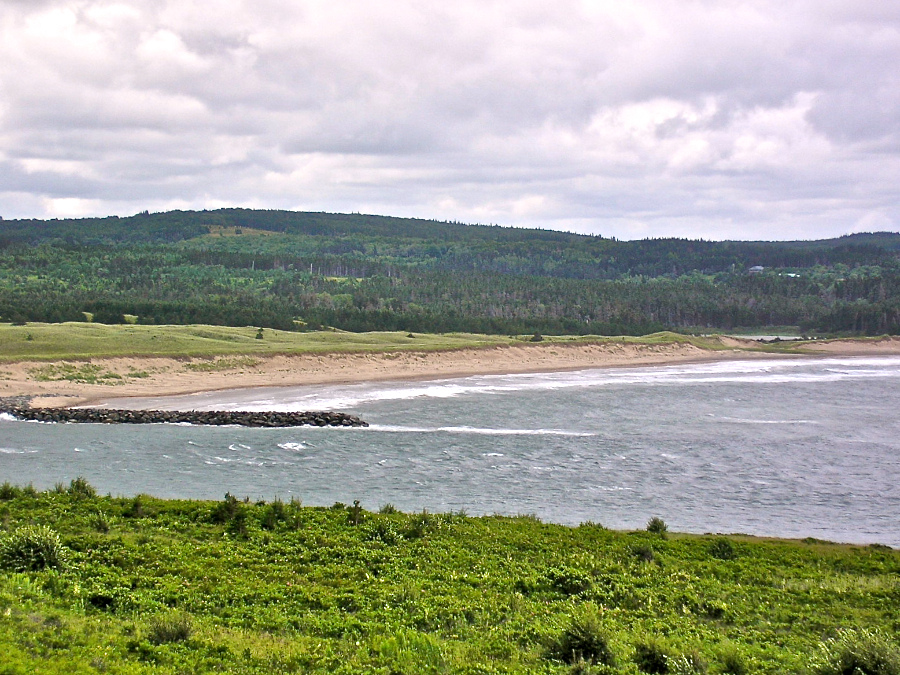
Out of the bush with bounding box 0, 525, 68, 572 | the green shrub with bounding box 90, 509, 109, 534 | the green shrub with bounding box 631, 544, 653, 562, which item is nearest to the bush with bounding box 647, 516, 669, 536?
the green shrub with bounding box 631, 544, 653, 562

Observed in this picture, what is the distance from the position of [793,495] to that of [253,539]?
1863 centimetres

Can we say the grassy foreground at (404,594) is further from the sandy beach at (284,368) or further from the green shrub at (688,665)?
the sandy beach at (284,368)

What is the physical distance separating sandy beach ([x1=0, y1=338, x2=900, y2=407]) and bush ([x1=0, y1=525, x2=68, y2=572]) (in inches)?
1363

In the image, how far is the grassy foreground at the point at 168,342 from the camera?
6069 centimetres

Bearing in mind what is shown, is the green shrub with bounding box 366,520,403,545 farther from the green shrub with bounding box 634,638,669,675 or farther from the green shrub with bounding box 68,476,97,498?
the green shrub with bounding box 634,638,669,675

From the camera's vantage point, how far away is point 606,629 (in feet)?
43.1

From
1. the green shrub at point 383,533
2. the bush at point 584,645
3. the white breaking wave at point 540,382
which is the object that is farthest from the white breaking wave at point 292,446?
the bush at point 584,645

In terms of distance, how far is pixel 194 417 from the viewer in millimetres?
43281

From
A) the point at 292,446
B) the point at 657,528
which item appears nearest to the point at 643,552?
the point at 657,528

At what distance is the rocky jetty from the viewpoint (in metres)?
42.9

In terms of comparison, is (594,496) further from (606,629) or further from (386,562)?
(606,629)

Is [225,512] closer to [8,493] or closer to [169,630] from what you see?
[8,493]

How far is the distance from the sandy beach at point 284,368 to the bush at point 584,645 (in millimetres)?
41533

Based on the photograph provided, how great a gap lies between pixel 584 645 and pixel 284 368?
180 ft
